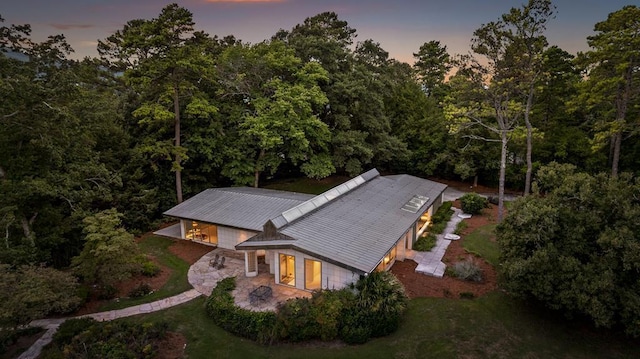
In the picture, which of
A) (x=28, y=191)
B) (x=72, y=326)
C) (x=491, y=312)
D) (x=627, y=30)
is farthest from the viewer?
(x=627, y=30)

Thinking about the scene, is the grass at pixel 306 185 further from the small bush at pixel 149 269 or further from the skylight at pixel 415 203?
the small bush at pixel 149 269

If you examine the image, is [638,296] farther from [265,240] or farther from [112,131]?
[112,131]

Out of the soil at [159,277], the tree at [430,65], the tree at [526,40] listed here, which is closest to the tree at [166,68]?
the soil at [159,277]

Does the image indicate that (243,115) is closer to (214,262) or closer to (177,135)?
(177,135)

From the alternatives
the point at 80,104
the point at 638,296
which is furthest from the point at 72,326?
the point at 638,296

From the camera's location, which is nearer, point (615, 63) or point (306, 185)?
point (615, 63)

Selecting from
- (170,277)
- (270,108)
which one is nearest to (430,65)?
(270,108)
